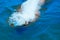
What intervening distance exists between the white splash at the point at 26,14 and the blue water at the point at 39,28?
0.41 ft

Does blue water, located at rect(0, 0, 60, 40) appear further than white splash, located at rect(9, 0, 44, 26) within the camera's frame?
Yes

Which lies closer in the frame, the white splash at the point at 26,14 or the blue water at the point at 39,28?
the white splash at the point at 26,14

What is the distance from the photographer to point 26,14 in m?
3.54

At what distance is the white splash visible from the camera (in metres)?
3.40

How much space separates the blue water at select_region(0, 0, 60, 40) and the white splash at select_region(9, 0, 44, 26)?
125 mm

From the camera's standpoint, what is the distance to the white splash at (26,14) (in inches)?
134

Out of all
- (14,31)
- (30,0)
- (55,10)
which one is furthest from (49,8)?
(14,31)

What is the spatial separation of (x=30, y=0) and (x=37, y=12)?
0.34 meters

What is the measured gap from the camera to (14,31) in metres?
3.59

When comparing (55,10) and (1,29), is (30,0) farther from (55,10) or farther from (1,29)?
(1,29)

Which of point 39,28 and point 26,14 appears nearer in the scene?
point 26,14

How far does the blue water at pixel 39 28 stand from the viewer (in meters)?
3.53

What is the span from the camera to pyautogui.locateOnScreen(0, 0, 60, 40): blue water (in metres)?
3.53

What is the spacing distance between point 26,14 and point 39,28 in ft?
1.23
